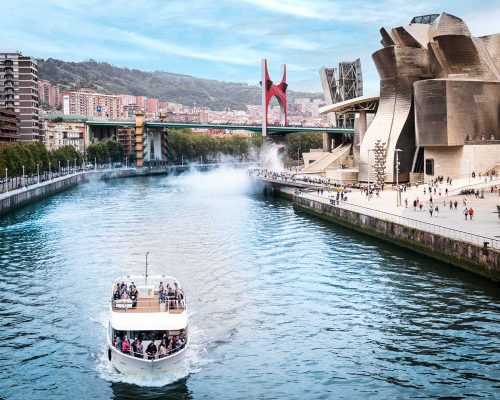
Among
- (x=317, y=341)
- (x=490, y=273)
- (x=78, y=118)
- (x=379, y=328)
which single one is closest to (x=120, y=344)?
(x=317, y=341)

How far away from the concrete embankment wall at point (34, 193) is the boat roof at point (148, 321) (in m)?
45.3

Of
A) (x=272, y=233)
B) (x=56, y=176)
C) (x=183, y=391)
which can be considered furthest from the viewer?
(x=56, y=176)

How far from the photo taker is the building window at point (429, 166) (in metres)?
76.7

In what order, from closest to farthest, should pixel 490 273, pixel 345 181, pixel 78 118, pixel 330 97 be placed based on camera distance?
pixel 490 273 < pixel 345 181 < pixel 330 97 < pixel 78 118

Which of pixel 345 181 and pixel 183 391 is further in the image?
pixel 345 181

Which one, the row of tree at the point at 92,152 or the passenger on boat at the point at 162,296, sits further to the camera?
the row of tree at the point at 92,152

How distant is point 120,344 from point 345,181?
65673 mm

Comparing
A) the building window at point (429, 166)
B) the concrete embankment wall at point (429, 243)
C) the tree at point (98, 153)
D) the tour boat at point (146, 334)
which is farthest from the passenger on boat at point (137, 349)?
the tree at point (98, 153)

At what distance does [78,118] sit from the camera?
173875mm

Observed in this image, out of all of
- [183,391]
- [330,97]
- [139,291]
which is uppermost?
[330,97]

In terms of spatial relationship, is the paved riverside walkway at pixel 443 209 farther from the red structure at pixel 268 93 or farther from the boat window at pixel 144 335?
the red structure at pixel 268 93

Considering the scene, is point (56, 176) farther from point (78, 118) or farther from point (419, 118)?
point (78, 118)

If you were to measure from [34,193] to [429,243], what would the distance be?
2060 inches

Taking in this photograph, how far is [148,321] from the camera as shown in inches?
854
